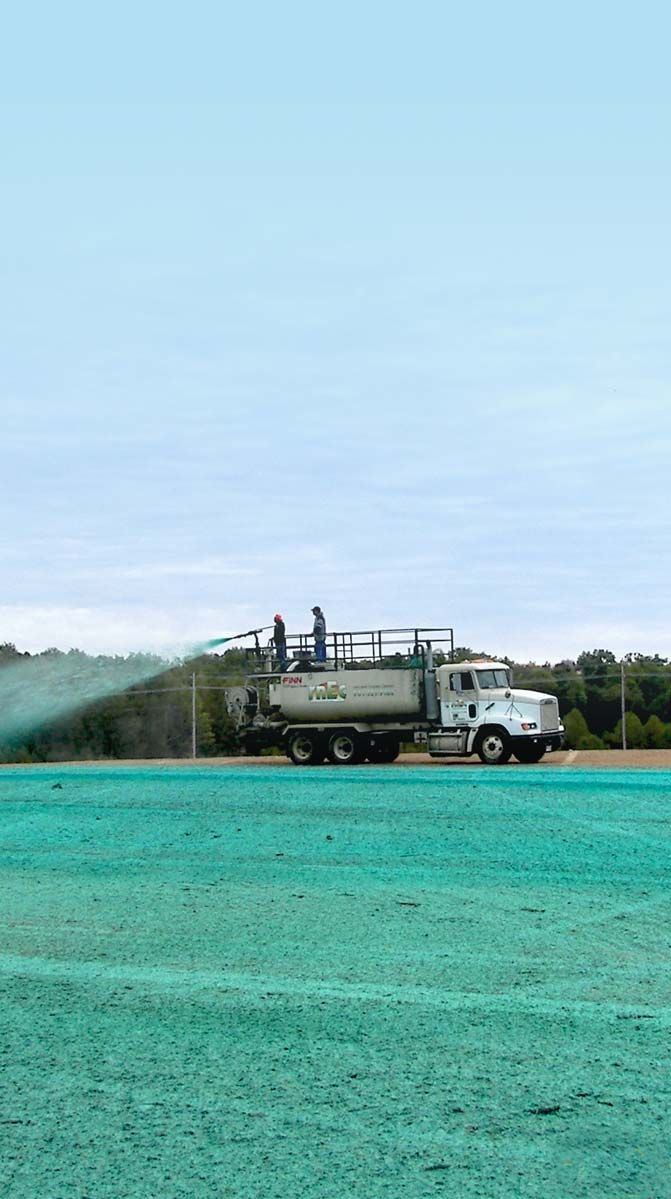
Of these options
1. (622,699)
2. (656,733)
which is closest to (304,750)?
(622,699)

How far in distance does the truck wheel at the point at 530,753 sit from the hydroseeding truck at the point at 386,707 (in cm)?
3

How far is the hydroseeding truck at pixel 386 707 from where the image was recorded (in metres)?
29.9

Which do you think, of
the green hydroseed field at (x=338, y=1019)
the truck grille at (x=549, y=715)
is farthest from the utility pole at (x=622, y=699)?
the green hydroseed field at (x=338, y=1019)

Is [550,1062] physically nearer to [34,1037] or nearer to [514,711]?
[34,1037]

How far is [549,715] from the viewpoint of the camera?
30078 millimetres

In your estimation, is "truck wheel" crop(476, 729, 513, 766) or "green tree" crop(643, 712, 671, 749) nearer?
"truck wheel" crop(476, 729, 513, 766)

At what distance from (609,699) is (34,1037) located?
3152 centimetres

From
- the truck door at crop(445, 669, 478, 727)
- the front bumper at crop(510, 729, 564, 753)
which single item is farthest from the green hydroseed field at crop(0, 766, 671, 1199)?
the truck door at crop(445, 669, 478, 727)

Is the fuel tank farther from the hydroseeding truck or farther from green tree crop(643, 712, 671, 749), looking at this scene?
green tree crop(643, 712, 671, 749)

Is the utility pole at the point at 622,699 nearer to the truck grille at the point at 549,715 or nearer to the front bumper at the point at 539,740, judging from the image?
the truck grille at the point at 549,715

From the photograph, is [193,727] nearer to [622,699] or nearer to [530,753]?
[530,753]

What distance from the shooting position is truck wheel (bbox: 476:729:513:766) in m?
29.7

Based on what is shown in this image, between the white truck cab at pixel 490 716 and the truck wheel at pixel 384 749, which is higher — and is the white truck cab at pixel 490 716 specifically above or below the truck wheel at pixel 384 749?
above

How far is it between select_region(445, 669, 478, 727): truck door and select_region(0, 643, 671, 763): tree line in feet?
4.50
